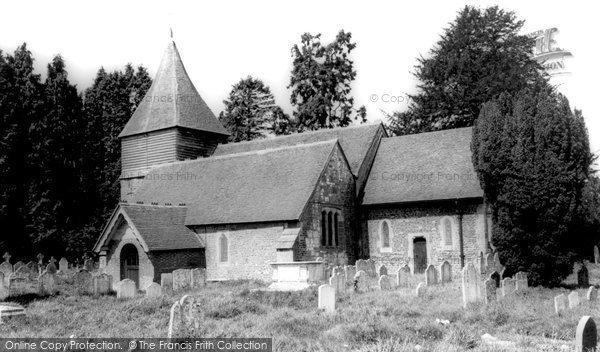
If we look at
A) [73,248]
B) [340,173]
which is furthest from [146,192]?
[340,173]

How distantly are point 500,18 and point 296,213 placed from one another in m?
21.3

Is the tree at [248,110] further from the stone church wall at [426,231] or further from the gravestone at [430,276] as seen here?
the gravestone at [430,276]

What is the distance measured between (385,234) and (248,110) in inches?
1336

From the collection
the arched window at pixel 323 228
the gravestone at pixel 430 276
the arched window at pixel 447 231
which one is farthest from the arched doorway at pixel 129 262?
the arched window at pixel 447 231

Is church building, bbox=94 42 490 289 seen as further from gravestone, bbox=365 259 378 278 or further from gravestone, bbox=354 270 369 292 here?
gravestone, bbox=354 270 369 292

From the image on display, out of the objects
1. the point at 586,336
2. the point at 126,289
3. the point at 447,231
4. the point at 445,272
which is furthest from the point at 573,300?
Result: the point at 126,289

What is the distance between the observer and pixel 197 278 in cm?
2172

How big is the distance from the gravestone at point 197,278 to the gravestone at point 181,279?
0.17 meters

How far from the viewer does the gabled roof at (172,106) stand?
3628cm

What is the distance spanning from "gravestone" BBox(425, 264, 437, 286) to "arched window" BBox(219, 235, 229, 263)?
976 centimetres

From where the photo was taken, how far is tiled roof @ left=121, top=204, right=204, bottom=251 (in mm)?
24516

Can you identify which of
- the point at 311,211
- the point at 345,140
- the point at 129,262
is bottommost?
the point at 129,262

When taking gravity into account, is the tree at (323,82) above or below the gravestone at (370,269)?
above

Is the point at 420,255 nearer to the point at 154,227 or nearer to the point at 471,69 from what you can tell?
the point at 154,227
